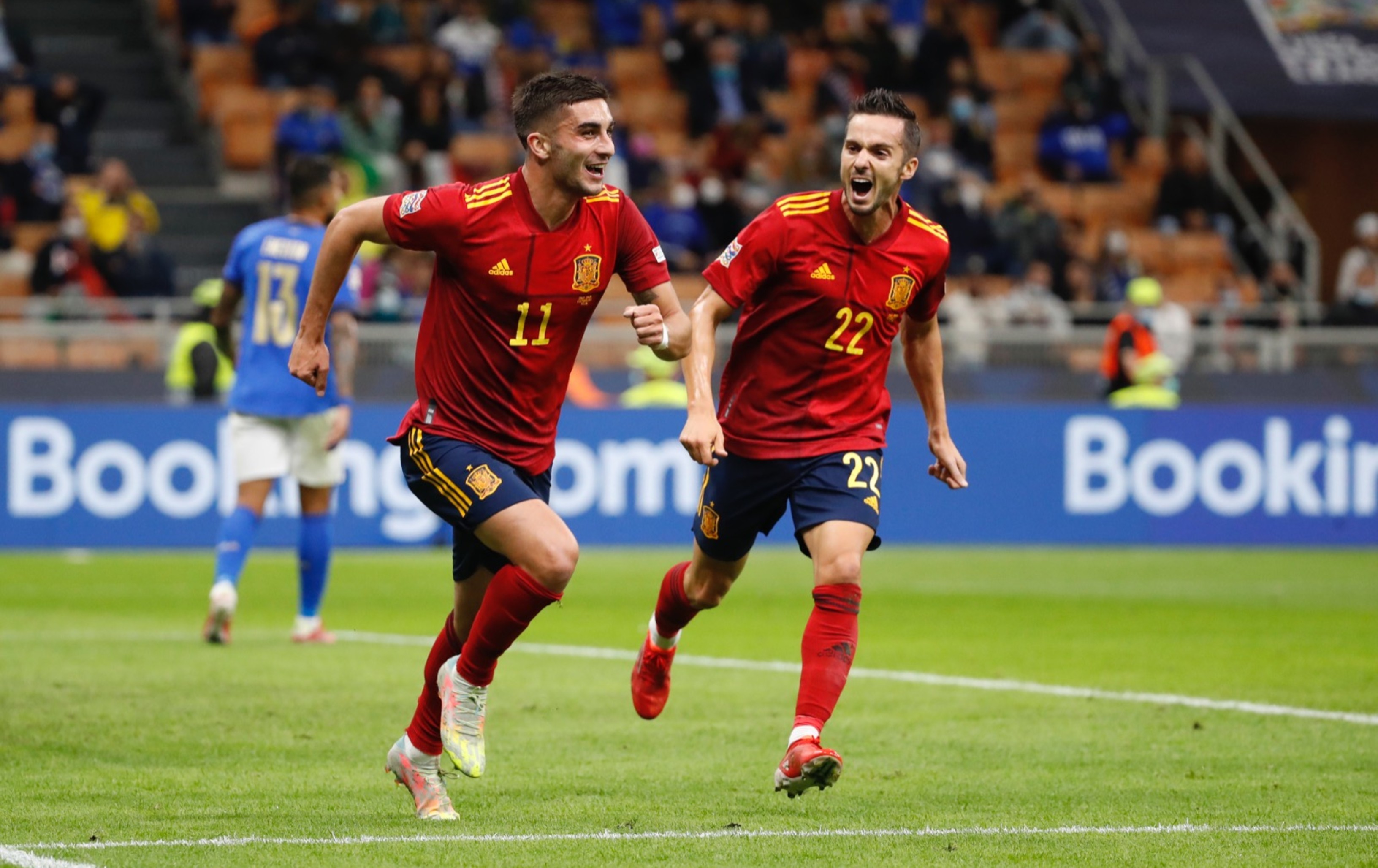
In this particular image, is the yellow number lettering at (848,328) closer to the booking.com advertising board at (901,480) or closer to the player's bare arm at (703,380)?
the player's bare arm at (703,380)

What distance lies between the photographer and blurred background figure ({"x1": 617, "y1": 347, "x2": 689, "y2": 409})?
18625 mm

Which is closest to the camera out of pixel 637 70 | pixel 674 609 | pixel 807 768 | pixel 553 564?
pixel 807 768

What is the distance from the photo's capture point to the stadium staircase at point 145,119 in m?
23.0

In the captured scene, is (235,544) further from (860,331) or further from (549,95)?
(549,95)

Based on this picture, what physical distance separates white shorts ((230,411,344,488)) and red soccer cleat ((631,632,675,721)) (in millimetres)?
3555

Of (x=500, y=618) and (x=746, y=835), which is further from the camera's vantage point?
(x=500, y=618)

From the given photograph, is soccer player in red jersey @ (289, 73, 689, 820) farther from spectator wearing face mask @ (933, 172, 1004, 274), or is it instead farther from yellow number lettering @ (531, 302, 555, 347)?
spectator wearing face mask @ (933, 172, 1004, 274)

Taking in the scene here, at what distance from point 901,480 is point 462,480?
12786mm

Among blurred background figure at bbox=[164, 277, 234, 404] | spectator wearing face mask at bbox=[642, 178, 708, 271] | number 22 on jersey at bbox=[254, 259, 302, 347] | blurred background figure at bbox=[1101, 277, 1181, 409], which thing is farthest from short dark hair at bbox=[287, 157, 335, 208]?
spectator wearing face mask at bbox=[642, 178, 708, 271]

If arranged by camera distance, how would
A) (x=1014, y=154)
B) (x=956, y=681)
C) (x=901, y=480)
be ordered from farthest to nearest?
(x=1014, y=154), (x=901, y=480), (x=956, y=681)

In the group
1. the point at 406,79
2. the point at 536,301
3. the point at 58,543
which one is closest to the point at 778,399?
the point at 536,301

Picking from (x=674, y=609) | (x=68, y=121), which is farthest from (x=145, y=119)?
(x=674, y=609)

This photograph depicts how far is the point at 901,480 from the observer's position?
1878 centimetres

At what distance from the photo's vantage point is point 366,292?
1989 centimetres
